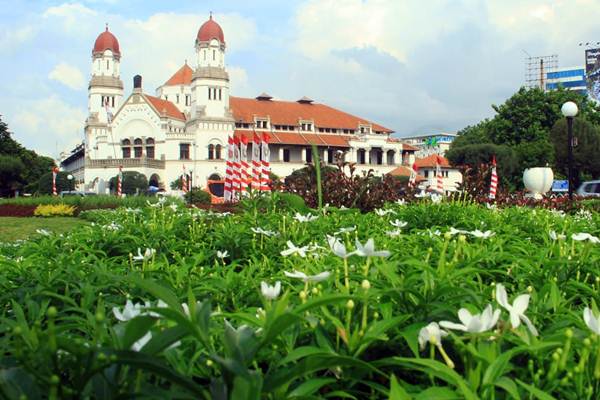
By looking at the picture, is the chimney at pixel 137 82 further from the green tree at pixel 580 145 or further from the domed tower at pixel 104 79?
the green tree at pixel 580 145

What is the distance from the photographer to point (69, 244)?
3357 millimetres

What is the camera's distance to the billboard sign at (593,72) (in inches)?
2846

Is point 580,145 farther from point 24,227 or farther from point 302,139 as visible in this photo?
point 24,227

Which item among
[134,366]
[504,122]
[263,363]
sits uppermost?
[504,122]

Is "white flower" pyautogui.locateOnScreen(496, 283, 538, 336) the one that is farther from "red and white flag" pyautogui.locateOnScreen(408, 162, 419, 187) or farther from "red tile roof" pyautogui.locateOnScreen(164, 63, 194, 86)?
"red tile roof" pyautogui.locateOnScreen(164, 63, 194, 86)

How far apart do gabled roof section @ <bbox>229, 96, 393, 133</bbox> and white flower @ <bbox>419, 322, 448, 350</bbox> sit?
5855 cm

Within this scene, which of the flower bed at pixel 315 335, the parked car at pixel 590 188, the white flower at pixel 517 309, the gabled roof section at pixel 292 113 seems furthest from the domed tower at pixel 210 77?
the white flower at pixel 517 309

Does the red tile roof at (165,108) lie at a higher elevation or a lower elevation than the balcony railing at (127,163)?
higher

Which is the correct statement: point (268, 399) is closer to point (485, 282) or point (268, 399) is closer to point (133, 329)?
point (133, 329)

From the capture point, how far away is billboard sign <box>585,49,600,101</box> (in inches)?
2846

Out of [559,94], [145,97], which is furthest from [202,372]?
[145,97]

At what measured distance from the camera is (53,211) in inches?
841

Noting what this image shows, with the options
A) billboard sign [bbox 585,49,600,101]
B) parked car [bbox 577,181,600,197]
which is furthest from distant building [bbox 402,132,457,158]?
parked car [bbox 577,181,600,197]

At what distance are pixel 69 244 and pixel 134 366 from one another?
8.35 ft
